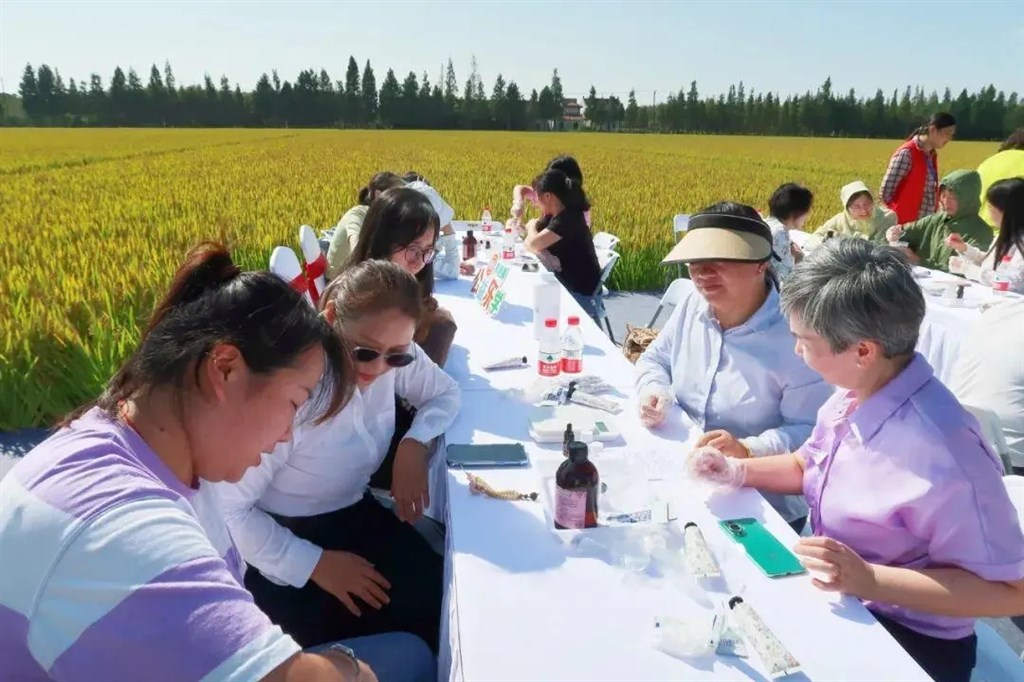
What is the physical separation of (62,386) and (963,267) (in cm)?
633

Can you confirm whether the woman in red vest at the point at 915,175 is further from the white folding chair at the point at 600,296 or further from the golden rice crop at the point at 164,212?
the white folding chair at the point at 600,296

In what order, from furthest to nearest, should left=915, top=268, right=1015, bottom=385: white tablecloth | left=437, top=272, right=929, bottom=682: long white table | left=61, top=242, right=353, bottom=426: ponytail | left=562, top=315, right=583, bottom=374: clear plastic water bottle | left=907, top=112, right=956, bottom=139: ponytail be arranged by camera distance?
left=907, top=112, right=956, bottom=139: ponytail, left=915, top=268, right=1015, bottom=385: white tablecloth, left=562, top=315, right=583, bottom=374: clear plastic water bottle, left=437, top=272, right=929, bottom=682: long white table, left=61, top=242, right=353, bottom=426: ponytail

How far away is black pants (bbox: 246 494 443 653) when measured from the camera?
1.94 m

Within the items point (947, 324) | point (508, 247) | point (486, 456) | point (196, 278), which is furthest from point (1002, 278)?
point (196, 278)

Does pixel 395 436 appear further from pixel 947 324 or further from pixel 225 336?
pixel 947 324

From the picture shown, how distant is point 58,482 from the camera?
878 mm

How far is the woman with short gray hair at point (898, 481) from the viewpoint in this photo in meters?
1.42

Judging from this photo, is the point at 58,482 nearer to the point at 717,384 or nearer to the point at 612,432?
the point at 612,432

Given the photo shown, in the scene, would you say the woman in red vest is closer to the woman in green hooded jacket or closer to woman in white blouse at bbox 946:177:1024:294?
the woman in green hooded jacket

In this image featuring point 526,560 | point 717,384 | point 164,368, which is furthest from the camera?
point 717,384

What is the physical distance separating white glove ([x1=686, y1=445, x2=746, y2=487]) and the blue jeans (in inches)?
34.6

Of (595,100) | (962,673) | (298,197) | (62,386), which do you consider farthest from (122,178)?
(595,100)

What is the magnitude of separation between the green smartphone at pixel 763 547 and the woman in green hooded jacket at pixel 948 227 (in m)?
4.52

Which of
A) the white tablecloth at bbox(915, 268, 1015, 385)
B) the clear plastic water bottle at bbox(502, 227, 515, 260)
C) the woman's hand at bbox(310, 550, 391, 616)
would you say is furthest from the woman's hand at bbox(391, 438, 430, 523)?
the clear plastic water bottle at bbox(502, 227, 515, 260)
